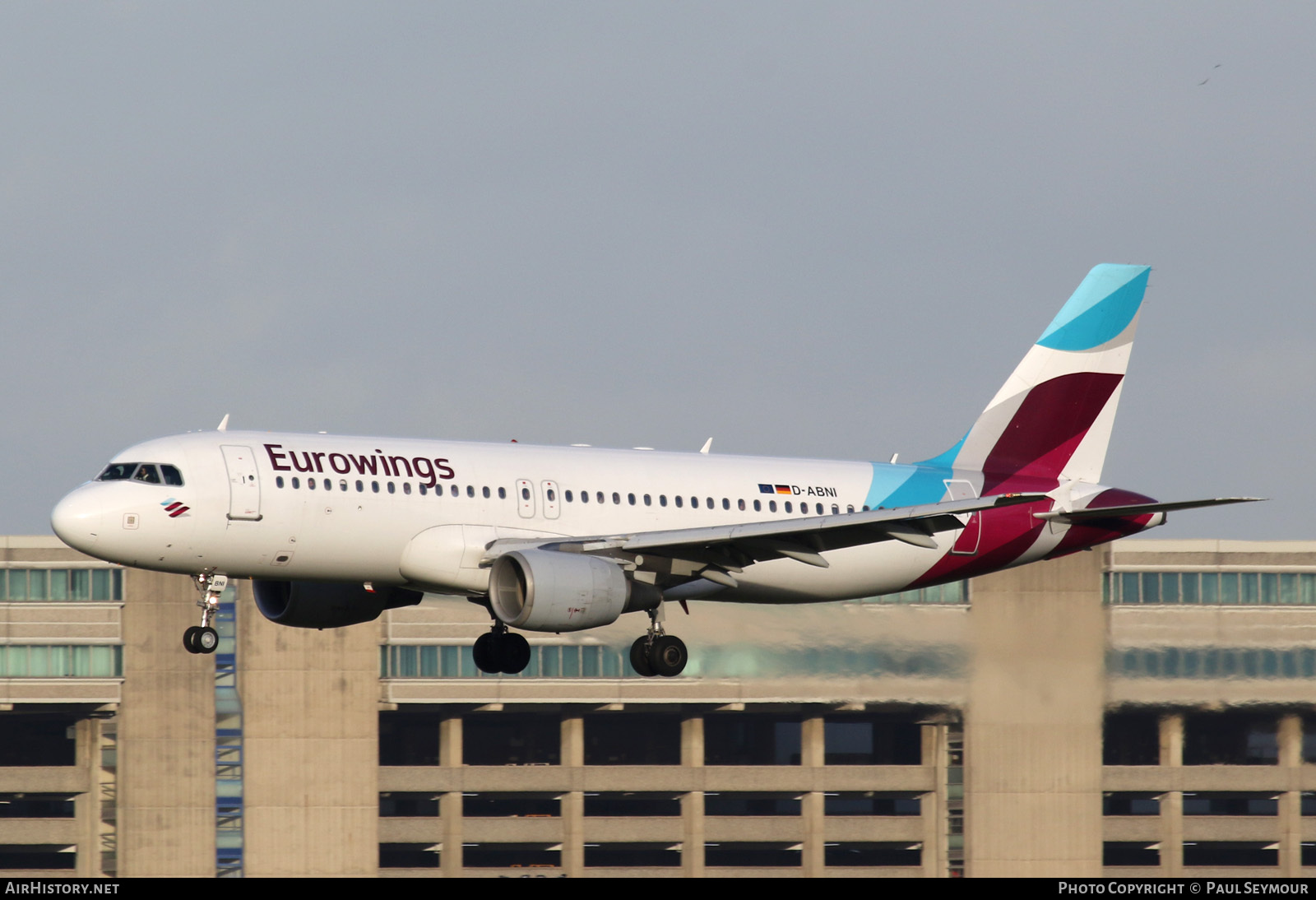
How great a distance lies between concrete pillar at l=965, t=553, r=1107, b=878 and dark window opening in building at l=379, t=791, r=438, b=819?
30267 millimetres

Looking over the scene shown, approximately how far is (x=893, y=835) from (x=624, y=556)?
6240 centimetres

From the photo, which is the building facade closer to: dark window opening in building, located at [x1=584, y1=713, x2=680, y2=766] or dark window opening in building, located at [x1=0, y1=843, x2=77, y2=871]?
dark window opening in building, located at [x1=0, y1=843, x2=77, y2=871]

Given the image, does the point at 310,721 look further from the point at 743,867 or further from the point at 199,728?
the point at 743,867

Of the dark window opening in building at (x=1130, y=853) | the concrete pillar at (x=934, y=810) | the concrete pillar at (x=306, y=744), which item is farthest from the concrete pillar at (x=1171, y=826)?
the concrete pillar at (x=306, y=744)

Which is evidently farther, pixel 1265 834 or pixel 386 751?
pixel 386 751

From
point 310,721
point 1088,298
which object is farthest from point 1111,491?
point 310,721

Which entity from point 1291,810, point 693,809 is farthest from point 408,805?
point 1291,810

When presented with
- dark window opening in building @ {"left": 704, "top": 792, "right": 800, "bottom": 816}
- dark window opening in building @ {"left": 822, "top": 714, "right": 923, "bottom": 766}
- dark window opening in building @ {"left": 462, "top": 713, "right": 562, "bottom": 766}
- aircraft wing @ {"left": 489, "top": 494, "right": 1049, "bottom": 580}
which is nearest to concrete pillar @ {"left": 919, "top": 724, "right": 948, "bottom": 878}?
dark window opening in building @ {"left": 822, "top": 714, "right": 923, "bottom": 766}

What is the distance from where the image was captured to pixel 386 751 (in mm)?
103375

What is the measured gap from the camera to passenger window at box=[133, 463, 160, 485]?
32.9m

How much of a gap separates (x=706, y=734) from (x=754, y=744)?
422 centimetres

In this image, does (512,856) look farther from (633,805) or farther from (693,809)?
(693,809)

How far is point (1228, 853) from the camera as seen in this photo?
9494 centimetres

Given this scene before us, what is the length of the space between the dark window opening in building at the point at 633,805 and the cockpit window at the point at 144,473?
209ft
